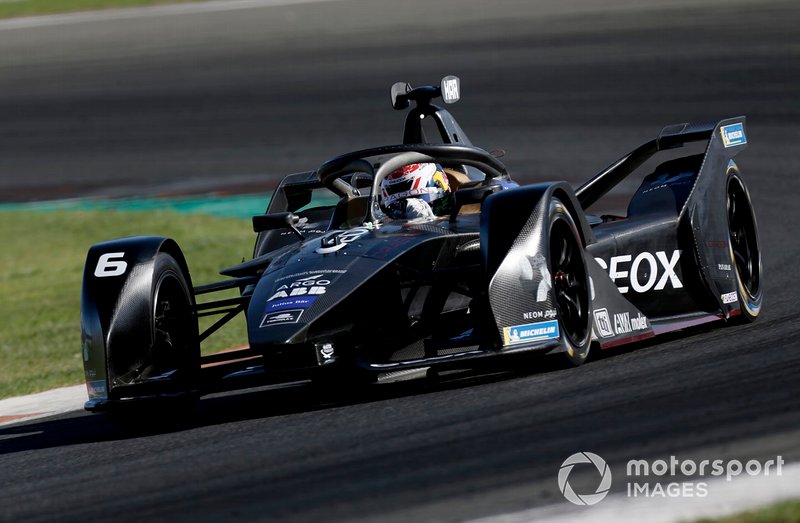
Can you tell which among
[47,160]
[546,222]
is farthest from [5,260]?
[546,222]

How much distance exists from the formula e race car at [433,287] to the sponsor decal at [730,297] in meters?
0.02

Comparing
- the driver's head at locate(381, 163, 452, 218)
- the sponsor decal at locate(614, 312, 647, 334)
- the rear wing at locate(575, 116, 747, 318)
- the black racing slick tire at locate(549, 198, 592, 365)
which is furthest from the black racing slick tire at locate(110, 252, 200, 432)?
the rear wing at locate(575, 116, 747, 318)

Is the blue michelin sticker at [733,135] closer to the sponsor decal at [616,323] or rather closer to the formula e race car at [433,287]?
the formula e race car at [433,287]

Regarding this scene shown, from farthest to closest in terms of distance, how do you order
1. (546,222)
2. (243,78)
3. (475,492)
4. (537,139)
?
1. (243,78)
2. (537,139)
3. (546,222)
4. (475,492)

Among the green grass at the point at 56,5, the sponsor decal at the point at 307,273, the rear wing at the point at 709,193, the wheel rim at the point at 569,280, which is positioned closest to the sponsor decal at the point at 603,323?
the wheel rim at the point at 569,280

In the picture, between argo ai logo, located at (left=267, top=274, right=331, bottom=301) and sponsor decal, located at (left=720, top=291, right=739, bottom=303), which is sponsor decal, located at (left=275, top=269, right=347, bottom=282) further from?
sponsor decal, located at (left=720, top=291, right=739, bottom=303)

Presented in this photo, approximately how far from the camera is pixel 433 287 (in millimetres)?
7977

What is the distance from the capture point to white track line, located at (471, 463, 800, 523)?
15.7ft

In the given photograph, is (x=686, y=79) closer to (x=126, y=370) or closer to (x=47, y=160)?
(x=47, y=160)

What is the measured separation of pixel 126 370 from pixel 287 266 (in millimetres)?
1098

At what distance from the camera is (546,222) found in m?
7.51

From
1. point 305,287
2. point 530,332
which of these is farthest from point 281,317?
point 530,332

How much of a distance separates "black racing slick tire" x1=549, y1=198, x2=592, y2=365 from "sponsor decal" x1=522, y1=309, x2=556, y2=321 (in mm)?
213

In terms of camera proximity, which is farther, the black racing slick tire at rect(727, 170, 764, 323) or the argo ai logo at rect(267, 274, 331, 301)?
the black racing slick tire at rect(727, 170, 764, 323)
